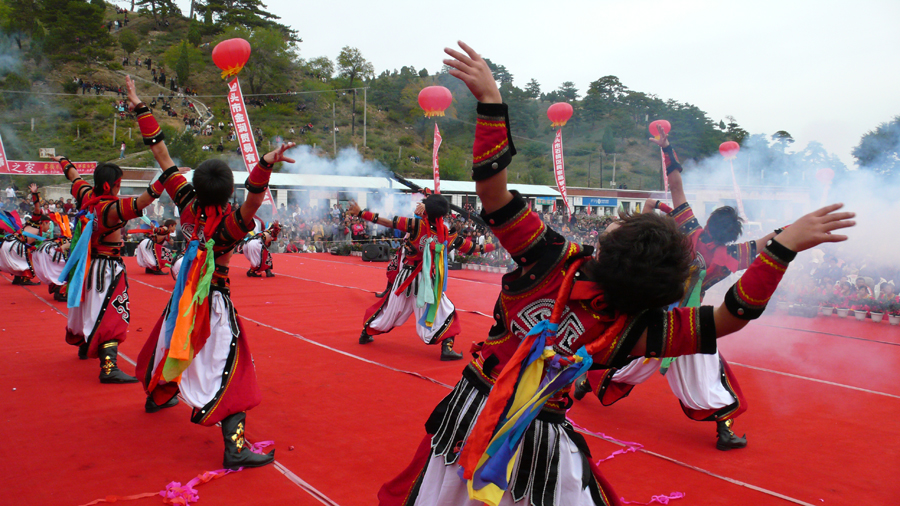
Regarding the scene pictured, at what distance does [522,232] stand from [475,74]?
497mm

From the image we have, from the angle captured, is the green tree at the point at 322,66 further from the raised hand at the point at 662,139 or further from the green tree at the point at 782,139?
the raised hand at the point at 662,139

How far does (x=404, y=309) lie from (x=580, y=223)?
67.7 ft

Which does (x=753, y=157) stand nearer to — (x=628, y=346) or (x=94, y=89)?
(x=628, y=346)

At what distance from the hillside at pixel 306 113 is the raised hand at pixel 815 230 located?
36327mm

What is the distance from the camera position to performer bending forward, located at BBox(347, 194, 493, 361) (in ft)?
19.5

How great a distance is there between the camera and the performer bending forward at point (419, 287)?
5.96m

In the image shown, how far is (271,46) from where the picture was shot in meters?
50.7

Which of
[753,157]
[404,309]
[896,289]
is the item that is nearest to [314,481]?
[404,309]

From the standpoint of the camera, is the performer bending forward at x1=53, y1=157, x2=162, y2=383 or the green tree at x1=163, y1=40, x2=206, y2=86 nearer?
the performer bending forward at x1=53, y1=157, x2=162, y2=383

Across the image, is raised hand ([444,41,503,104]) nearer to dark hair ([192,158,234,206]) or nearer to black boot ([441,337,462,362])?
dark hair ([192,158,234,206])

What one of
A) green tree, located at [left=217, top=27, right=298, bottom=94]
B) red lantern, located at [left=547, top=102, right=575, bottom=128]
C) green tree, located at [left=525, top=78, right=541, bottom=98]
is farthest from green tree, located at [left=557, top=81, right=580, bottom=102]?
red lantern, located at [left=547, top=102, right=575, bottom=128]

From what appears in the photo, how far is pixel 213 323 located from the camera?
3.34 metres

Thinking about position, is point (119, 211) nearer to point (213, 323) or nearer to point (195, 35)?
point (213, 323)

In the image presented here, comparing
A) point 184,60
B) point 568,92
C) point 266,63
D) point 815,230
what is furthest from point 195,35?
point 815,230
